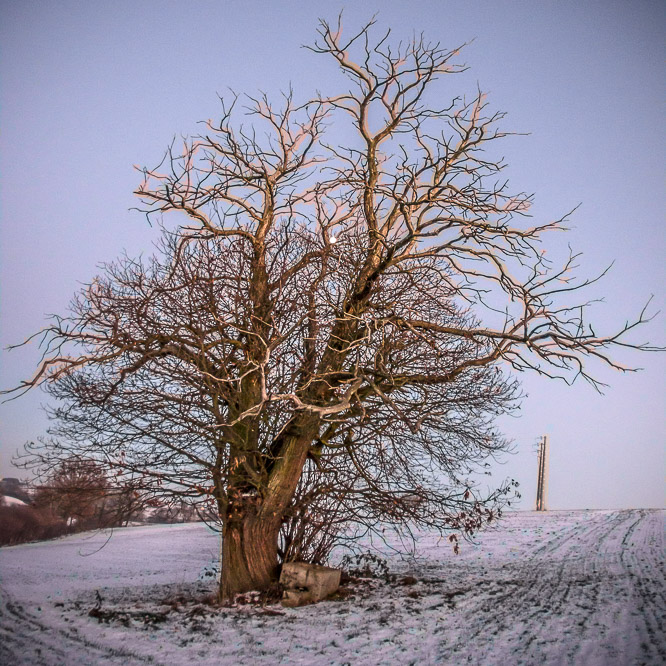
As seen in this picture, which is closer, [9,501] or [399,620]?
[399,620]

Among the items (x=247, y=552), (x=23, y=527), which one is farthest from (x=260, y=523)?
(x=23, y=527)

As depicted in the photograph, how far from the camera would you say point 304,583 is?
9.26m

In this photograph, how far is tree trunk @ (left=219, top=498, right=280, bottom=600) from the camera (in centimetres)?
947

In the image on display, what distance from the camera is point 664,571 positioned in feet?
36.5

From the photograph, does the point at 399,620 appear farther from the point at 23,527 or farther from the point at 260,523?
the point at 23,527

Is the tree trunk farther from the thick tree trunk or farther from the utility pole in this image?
the utility pole

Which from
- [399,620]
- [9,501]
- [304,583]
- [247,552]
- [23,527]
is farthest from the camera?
[9,501]

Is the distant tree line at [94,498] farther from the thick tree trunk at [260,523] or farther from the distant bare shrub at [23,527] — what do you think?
the distant bare shrub at [23,527]

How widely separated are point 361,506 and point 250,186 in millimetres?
6303

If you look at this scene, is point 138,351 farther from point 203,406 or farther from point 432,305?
point 432,305

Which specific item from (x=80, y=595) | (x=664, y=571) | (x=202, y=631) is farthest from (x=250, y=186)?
(x=664, y=571)

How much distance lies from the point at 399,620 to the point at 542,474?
1223 inches

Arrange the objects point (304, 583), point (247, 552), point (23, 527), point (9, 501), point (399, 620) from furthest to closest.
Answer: point (9, 501) < point (23, 527) < point (247, 552) < point (304, 583) < point (399, 620)

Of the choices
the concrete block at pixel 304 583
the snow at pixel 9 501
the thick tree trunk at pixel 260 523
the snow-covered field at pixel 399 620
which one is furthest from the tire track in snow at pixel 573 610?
the snow at pixel 9 501
